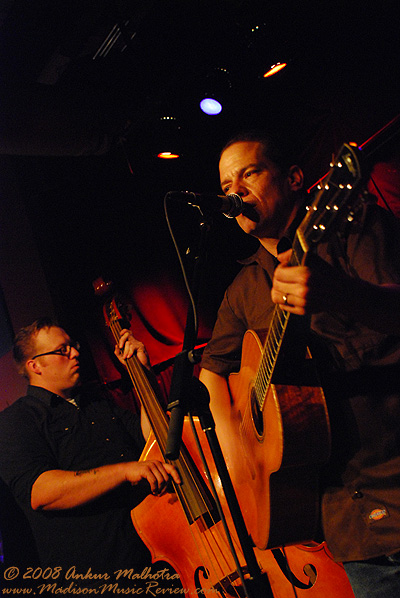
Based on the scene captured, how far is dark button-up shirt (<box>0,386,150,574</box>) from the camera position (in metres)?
2.62

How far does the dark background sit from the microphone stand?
2.33 m

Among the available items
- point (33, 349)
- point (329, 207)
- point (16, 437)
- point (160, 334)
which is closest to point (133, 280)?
point (160, 334)

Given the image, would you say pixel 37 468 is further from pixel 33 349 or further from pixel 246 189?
pixel 246 189

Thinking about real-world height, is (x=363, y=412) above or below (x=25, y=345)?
below

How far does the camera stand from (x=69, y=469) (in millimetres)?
2900

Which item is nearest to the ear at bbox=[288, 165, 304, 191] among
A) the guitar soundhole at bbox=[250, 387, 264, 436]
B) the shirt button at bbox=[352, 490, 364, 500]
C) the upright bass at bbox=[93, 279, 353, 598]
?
the guitar soundhole at bbox=[250, 387, 264, 436]

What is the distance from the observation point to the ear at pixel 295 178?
2.12m

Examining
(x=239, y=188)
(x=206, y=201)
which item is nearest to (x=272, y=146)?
(x=239, y=188)

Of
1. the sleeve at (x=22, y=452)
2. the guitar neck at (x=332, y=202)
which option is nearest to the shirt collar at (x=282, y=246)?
the guitar neck at (x=332, y=202)

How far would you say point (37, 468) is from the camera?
264 cm

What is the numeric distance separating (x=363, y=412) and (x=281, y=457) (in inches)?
14.3

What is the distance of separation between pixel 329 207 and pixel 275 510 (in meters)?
1.20

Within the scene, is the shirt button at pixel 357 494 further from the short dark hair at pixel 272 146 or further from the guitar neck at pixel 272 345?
the short dark hair at pixel 272 146

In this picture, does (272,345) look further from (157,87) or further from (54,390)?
(157,87)
